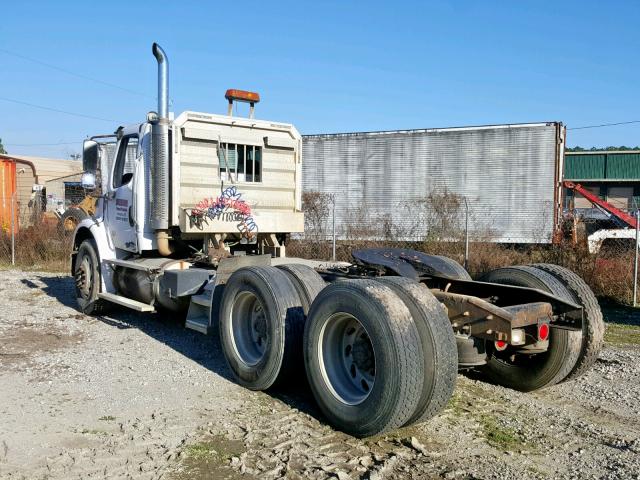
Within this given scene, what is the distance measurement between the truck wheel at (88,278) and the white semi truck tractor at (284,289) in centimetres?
3

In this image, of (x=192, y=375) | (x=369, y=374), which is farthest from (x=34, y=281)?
(x=369, y=374)

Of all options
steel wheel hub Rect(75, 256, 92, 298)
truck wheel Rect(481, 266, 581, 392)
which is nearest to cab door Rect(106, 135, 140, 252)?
steel wheel hub Rect(75, 256, 92, 298)

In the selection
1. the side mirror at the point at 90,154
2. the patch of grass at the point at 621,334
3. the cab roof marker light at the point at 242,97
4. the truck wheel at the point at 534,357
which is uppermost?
the cab roof marker light at the point at 242,97

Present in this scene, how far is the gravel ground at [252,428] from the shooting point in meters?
4.11

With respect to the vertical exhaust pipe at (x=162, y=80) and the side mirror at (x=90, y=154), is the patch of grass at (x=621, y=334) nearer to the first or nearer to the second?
the vertical exhaust pipe at (x=162, y=80)

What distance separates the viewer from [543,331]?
A: 496cm

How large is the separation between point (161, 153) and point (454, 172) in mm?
13449

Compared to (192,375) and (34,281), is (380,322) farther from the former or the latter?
(34,281)

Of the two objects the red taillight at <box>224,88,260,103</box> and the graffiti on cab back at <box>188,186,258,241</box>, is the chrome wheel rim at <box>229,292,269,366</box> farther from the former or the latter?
the red taillight at <box>224,88,260,103</box>

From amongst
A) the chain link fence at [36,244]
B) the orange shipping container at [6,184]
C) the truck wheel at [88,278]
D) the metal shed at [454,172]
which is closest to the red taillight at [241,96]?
the truck wheel at [88,278]

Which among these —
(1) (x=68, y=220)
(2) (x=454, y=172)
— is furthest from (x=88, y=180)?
(2) (x=454, y=172)

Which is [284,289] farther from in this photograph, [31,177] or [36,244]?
[31,177]

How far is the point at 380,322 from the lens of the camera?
4.37 m

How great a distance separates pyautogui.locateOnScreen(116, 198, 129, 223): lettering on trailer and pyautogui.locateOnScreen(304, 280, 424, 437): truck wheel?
455 cm
